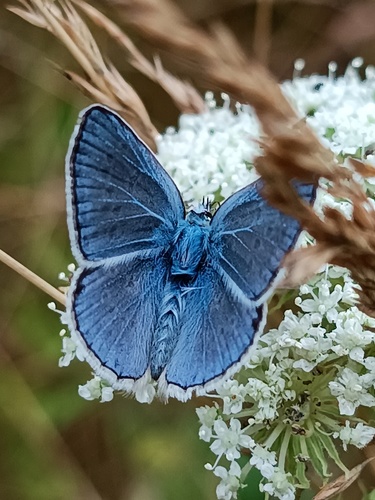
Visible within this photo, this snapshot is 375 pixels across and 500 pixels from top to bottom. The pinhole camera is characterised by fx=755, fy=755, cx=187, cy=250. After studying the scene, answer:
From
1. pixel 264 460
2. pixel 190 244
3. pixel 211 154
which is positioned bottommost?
pixel 264 460

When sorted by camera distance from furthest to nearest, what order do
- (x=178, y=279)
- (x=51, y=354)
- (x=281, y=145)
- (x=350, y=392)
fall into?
1. (x=51, y=354)
2. (x=178, y=279)
3. (x=350, y=392)
4. (x=281, y=145)

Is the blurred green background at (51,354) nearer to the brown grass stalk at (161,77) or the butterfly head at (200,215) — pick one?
the brown grass stalk at (161,77)

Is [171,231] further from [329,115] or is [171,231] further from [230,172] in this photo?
[329,115]

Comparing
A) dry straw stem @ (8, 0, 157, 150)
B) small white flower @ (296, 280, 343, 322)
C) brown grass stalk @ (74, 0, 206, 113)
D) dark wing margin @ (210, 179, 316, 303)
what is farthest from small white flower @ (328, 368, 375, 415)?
brown grass stalk @ (74, 0, 206, 113)

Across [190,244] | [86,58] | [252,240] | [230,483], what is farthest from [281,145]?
[86,58]

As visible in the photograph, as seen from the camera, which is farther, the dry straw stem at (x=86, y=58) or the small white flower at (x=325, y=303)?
the dry straw stem at (x=86, y=58)

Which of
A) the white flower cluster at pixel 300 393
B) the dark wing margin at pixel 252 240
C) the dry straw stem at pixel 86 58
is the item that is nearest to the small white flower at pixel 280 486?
the white flower cluster at pixel 300 393

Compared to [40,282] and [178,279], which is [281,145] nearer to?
[178,279]
